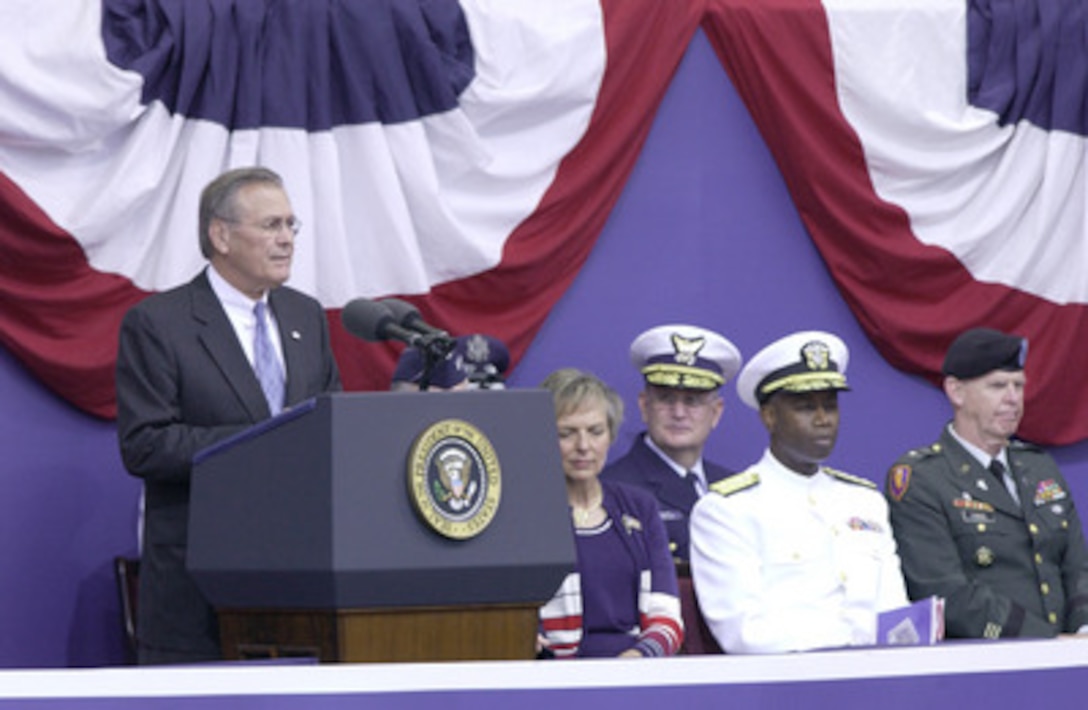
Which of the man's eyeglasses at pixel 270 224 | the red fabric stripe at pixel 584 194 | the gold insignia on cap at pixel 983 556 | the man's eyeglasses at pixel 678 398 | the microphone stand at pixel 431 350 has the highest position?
the red fabric stripe at pixel 584 194

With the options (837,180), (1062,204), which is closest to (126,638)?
(837,180)

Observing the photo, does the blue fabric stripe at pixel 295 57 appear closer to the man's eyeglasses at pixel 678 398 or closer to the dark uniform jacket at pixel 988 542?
the man's eyeglasses at pixel 678 398

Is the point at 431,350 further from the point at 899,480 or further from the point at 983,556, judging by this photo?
the point at 983,556

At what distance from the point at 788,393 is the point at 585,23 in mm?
1517

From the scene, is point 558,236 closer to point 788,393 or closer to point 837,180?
point 837,180

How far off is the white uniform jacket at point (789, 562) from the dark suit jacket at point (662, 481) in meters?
0.60

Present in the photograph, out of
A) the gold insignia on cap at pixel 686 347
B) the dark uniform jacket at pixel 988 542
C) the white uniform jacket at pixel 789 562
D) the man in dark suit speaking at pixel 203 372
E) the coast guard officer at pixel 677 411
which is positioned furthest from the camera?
the gold insignia on cap at pixel 686 347

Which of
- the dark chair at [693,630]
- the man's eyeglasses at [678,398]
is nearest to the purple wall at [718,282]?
the man's eyeglasses at [678,398]

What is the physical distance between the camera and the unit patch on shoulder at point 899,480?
14.0ft

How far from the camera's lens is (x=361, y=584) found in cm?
232

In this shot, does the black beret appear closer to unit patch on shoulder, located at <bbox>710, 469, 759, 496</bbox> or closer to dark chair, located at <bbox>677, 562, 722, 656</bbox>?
unit patch on shoulder, located at <bbox>710, 469, 759, 496</bbox>

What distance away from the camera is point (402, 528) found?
236 centimetres

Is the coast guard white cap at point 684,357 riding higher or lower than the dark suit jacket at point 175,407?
higher

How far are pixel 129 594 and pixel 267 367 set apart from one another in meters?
1.23
